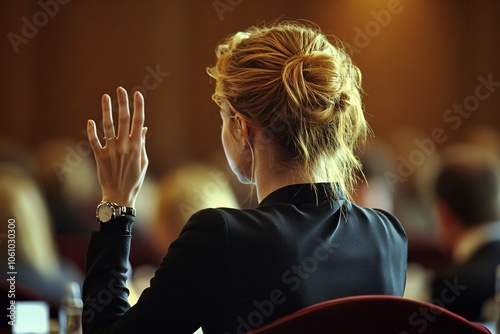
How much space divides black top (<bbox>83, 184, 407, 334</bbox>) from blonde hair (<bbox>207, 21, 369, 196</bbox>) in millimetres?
120

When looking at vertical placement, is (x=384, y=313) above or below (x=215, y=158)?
above

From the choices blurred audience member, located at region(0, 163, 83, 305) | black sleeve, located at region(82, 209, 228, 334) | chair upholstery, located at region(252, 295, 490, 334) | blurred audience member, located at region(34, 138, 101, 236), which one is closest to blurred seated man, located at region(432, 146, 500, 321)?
blurred audience member, located at region(0, 163, 83, 305)

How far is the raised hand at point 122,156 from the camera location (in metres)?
1.57

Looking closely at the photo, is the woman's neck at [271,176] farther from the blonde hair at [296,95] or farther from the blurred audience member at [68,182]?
A: the blurred audience member at [68,182]

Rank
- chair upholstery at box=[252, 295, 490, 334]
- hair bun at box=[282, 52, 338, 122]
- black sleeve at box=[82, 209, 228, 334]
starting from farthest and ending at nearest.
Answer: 1. hair bun at box=[282, 52, 338, 122]
2. black sleeve at box=[82, 209, 228, 334]
3. chair upholstery at box=[252, 295, 490, 334]

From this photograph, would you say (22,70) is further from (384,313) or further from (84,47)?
(384,313)

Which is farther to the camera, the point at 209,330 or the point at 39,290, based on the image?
the point at 39,290

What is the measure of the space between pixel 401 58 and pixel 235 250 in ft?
21.5

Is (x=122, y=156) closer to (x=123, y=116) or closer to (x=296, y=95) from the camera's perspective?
(x=123, y=116)

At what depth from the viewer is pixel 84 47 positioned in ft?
24.1

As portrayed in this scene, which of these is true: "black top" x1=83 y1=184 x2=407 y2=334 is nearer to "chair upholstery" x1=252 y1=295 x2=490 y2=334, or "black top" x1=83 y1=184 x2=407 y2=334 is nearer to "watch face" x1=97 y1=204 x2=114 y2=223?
"watch face" x1=97 y1=204 x2=114 y2=223

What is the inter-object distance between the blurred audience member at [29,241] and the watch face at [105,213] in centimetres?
161

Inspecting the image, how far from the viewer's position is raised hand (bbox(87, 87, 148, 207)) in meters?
1.57

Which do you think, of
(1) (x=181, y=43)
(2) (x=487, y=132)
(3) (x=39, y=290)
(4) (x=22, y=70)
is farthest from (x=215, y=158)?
(3) (x=39, y=290)
